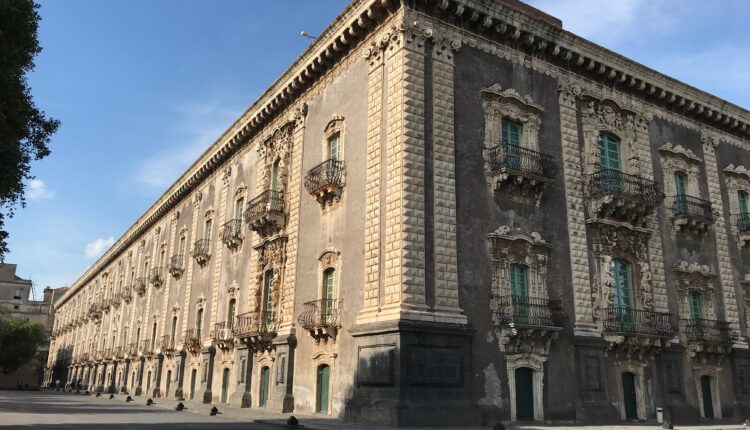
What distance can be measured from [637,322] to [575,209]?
4.33m

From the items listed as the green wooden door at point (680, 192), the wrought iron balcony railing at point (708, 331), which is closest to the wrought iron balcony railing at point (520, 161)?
the green wooden door at point (680, 192)

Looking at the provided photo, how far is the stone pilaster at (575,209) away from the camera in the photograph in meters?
19.9

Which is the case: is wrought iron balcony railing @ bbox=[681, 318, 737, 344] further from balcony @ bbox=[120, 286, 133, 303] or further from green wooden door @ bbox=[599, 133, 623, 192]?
balcony @ bbox=[120, 286, 133, 303]

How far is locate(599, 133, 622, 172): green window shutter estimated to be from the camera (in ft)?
74.4

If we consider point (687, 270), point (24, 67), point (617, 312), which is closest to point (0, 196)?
point (24, 67)

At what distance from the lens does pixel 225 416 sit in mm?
20562

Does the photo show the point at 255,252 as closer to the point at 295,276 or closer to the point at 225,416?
the point at 295,276

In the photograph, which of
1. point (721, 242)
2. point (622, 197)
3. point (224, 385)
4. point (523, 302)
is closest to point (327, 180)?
point (523, 302)

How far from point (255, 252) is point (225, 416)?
24.7 ft

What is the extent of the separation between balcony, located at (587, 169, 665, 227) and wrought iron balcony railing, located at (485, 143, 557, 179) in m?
1.93

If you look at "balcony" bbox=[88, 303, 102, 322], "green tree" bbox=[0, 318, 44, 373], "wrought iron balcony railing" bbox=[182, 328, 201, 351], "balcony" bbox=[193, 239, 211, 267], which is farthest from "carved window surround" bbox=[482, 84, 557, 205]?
"green tree" bbox=[0, 318, 44, 373]

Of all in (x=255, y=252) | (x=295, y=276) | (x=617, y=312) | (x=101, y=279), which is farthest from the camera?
(x=101, y=279)

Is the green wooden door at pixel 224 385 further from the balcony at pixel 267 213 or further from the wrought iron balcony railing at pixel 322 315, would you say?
the wrought iron balcony railing at pixel 322 315

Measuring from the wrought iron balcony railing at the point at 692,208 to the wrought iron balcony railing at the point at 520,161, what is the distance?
21.5ft
